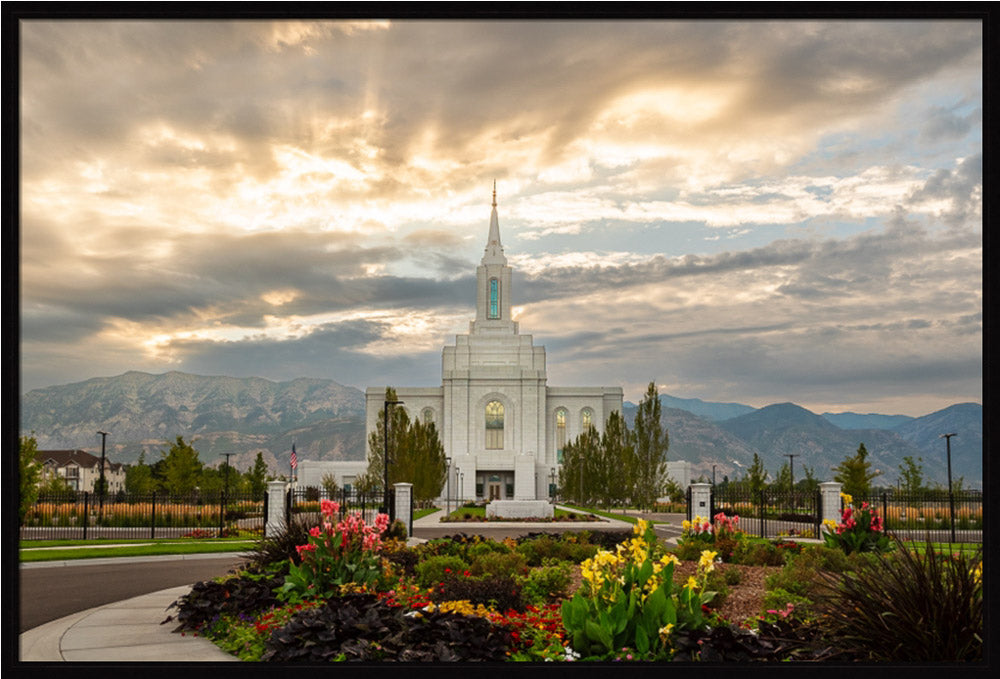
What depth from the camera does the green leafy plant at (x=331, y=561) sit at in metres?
10.2

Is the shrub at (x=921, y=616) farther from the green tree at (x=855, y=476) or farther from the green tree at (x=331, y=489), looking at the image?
the green tree at (x=855, y=476)

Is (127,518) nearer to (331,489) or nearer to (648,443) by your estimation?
(331,489)

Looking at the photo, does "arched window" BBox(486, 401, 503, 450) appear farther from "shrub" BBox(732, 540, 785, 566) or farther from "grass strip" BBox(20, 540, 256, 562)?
"shrub" BBox(732, 540, 785, 566)

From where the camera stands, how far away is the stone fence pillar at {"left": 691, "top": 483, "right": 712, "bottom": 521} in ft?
83.4

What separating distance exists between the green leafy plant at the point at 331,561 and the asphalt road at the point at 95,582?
6.54 ft

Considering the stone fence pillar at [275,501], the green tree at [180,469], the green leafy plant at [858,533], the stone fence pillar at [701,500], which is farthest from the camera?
the green tree at [180,469]

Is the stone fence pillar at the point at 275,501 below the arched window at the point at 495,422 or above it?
below

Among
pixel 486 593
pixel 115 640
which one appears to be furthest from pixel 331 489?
pixel 115 640

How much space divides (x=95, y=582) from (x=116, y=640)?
24.1 ft

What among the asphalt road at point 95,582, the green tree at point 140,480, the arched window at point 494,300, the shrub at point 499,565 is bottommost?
the green tree at point 140,480

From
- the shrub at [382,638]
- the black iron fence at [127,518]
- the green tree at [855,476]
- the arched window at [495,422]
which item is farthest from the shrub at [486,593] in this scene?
the arched window at [495,422]

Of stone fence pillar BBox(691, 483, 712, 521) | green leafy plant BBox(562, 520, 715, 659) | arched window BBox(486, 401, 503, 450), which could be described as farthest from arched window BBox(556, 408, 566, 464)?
green leafy plant BBox(562, 520, 715, 659)

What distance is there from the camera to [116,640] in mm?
8992

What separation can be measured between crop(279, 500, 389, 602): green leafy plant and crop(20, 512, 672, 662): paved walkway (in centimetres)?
138
